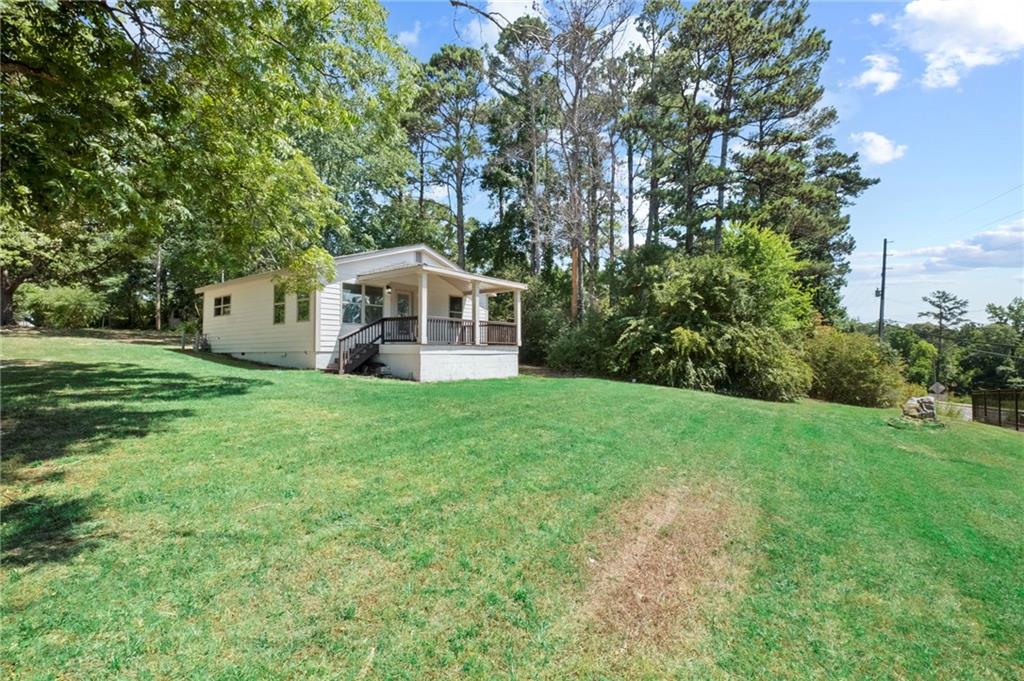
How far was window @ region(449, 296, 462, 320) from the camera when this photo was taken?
18469mm

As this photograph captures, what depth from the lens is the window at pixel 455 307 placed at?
18.5 metres

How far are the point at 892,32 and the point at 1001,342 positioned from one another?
216ft

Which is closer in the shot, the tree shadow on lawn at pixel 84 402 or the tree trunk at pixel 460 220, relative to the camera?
the tree shadow on lawn at pixel 84 402

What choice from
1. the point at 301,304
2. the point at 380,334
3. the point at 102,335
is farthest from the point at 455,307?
the point at 102,335

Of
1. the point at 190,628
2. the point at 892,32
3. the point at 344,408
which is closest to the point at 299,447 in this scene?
the point at 344,408

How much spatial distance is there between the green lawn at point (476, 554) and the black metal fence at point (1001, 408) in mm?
14281

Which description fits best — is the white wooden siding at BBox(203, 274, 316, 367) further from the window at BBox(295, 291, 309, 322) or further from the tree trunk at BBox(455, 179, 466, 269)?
the tree trunk at BBox(455, 179, 466, 269)

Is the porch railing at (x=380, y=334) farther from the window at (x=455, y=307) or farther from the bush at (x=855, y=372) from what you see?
the bush at (x=855, y=372)

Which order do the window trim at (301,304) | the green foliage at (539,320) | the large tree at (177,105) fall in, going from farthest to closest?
the green foliage at (539,320)
the window trim at (301,304)
the large tree at (177,105)

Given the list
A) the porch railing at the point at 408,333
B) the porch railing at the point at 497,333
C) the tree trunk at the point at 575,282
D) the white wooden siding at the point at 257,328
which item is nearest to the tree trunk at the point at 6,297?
the white wooden siding at the point at 257,328

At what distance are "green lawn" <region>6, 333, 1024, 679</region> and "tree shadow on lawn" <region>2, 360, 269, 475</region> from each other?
2.6 inches

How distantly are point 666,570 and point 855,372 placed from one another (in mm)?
18223

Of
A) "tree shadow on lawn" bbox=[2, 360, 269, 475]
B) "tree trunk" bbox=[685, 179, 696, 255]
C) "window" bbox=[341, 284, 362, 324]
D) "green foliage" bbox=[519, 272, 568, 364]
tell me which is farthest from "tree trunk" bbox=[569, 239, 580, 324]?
"tree shadow on lawn" bbox=[2, 360, 269, 475]

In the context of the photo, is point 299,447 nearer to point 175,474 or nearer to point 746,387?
point 175,474
